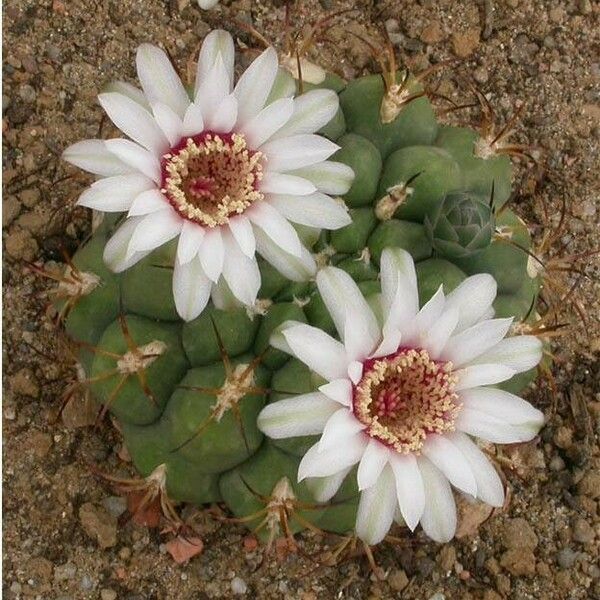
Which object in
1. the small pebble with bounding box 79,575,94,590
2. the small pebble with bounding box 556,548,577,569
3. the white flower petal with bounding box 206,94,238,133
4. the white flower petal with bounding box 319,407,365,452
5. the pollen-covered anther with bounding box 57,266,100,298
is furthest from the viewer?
the small pebble with bounding box 556,548,577,569

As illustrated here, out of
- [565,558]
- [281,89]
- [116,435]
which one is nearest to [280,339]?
[281,89]

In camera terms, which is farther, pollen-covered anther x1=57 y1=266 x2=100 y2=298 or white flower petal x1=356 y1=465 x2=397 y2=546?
pollen-covered anther x1=57 y1=266 x2=100 y2=298

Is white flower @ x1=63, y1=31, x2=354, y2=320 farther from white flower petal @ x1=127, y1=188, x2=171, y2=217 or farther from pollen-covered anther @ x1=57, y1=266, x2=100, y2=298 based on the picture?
pollen-covered anther @ x1=57, y1=266, x2=100, y2=298

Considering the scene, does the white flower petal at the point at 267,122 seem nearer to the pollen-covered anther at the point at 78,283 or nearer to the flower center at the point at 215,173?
the flower center at the point at 215,173

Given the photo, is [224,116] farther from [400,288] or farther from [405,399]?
[405,399]

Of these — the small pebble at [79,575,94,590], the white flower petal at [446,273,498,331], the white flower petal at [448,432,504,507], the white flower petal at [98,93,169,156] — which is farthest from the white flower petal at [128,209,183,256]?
the small pebble at [79,575,94,590]

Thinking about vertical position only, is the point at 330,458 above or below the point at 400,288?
below

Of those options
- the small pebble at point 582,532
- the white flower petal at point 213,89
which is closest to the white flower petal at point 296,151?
the white flower petal at point 213,89
